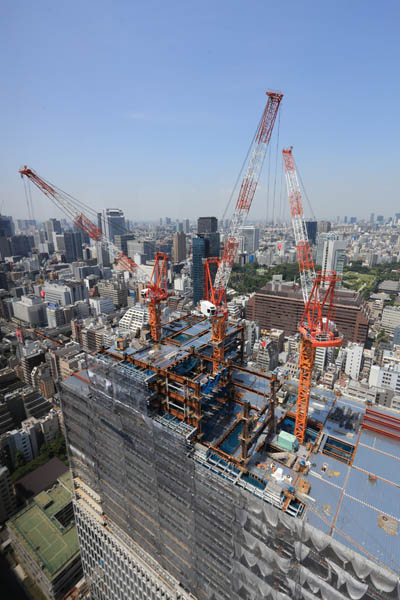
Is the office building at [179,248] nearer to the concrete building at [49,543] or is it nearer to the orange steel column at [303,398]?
the concrete building at [49,543]

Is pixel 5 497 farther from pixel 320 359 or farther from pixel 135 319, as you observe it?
pixel 320 359

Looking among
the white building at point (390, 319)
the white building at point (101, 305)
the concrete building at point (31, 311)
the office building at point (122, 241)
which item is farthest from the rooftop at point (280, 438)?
the office building at point (122, 241)

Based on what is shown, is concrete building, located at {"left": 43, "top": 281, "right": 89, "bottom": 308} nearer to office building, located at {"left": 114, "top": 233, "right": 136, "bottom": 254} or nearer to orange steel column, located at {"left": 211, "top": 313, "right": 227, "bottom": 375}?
office building, located at {"left": 114, "top": 233, "right": 136, "bottom": 254}

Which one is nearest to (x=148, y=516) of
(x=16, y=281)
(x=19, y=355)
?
(x=19, y=355)

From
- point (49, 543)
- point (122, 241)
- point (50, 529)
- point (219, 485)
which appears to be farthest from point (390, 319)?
point (122, 241)

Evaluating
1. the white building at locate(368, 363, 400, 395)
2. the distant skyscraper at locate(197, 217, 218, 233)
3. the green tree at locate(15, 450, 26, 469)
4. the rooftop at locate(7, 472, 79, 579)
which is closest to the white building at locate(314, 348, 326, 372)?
the white building at locate(368, 363, 400, 395)

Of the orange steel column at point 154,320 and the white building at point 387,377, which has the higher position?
the orange steel column at point 154,320

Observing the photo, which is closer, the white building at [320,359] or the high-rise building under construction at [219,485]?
the high-rise building under construction at [219,485]

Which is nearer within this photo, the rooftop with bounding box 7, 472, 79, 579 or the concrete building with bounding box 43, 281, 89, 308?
the rooftop with bounding box 7, 472, 79, 579
